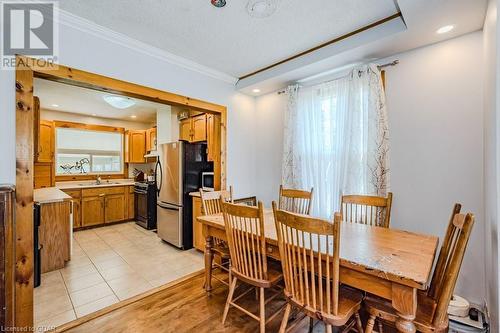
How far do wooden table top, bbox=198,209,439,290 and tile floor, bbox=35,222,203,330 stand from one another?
1737mm

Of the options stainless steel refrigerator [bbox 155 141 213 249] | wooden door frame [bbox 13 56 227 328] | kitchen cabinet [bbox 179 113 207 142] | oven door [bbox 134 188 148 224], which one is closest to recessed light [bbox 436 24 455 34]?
kitchen cabinet [bbox 179 113 207 142]

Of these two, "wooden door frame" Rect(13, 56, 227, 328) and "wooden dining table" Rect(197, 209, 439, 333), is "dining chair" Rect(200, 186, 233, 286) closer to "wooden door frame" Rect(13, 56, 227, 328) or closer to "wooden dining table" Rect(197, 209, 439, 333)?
"wooden dining table" Rect(197, 209, 439, 333)

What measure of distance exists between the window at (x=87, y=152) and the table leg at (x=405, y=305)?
6229 millimetres

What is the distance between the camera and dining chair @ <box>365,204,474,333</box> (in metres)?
1.08

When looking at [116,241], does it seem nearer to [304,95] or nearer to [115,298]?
[115,298]

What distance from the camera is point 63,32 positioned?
6.37ft

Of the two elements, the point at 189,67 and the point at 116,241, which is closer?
the point at 189,67

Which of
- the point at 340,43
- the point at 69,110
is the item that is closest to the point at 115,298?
the point at 340,43

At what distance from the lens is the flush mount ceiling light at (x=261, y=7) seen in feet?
5.84

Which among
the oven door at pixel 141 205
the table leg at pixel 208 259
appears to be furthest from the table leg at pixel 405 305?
the oven door at pixel 141 205

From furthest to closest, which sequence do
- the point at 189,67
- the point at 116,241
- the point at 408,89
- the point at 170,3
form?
the point at 116,241, the point at 189,67, the point at 408,89, the point at 170,3

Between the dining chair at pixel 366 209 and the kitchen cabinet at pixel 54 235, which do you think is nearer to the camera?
the dining chair at pixel 366 209

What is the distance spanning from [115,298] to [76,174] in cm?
408
